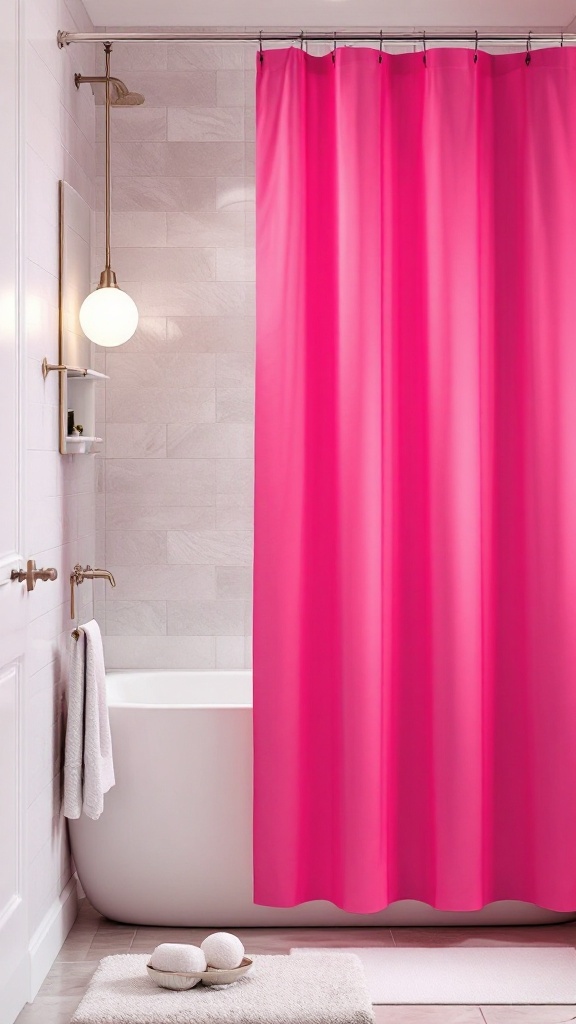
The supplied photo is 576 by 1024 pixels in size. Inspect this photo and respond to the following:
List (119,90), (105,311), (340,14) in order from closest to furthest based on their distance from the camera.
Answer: (105,311) → (119,90) → (340,14)

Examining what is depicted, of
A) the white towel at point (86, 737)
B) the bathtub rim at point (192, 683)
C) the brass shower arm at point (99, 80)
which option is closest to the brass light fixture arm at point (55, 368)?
the white towel at point (86, 737)

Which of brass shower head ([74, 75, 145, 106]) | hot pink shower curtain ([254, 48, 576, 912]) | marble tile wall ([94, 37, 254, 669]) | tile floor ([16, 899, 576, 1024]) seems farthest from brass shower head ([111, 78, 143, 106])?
tile floor ([16, 899, 576, 1024])

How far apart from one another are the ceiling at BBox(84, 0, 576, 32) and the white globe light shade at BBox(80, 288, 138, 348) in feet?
3.34

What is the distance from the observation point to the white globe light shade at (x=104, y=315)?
2699mm

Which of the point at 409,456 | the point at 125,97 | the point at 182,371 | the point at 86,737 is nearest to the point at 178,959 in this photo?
the point at 86,737

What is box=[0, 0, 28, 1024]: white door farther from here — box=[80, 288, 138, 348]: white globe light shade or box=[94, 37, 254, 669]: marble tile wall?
box=[94, 37, 254, 669]: marble tile wall

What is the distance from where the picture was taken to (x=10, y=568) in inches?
83.4

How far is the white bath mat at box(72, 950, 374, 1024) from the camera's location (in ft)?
6.92

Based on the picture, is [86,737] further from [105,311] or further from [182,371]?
[182,371]

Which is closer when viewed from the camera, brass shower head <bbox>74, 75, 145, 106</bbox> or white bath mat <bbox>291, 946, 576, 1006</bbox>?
white bath mat <bbox>291, 946, 576, 1006</bbox>

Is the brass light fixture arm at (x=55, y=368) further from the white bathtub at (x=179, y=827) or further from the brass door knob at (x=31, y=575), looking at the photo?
the white bathtub at (x=179, y=827)

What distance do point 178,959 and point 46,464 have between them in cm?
127

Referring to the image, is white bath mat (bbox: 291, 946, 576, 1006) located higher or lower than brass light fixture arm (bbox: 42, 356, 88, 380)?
lower

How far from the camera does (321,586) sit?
98.5 inches
